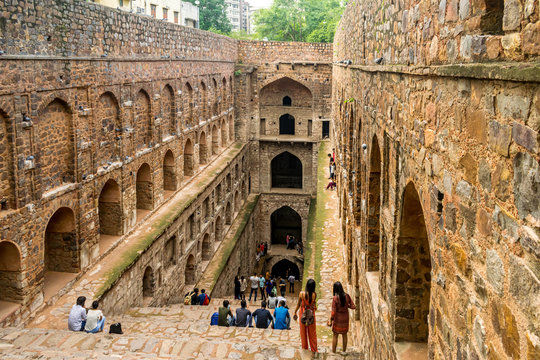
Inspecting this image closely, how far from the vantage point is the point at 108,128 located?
1216 centimetres

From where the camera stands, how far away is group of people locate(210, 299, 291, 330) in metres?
9.90

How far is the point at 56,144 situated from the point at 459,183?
28.5 ft

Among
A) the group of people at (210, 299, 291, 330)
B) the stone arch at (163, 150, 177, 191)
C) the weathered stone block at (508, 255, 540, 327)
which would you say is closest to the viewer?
the weathered stone block at (508, 255, 540, 327)

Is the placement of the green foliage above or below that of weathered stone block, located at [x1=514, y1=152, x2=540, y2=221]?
above

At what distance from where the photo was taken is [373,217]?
24.0 feet

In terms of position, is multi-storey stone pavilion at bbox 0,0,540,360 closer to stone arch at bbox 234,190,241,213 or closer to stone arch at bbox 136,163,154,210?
stone arch at bbox 136,163,154,210

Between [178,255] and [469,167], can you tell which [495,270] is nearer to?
[469,167]

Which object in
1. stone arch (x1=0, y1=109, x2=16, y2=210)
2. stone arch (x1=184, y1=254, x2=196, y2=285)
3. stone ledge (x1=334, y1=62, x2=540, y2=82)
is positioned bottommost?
stone arch (x1=184, y1=254, x2=196, y2=285)

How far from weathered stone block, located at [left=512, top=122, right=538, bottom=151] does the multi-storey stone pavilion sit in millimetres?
12

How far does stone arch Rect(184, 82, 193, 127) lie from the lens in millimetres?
18391

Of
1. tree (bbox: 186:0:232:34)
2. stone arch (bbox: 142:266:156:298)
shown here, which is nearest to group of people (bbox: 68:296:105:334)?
stone arch (bbox: 142:266:156:298)

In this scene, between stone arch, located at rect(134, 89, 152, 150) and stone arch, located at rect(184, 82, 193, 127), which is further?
stone arch, located at rect(184, 82, 193, 127)

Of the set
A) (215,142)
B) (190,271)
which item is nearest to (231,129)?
(215,142)

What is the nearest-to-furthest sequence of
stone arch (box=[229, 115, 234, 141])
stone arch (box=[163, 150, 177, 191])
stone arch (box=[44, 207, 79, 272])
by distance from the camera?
stone arch (box=[44, 207, 79, 272]) < stone arch (box=[163, 150, 177, 191]) < stone arch (box=[229, 115, 234, 141])
